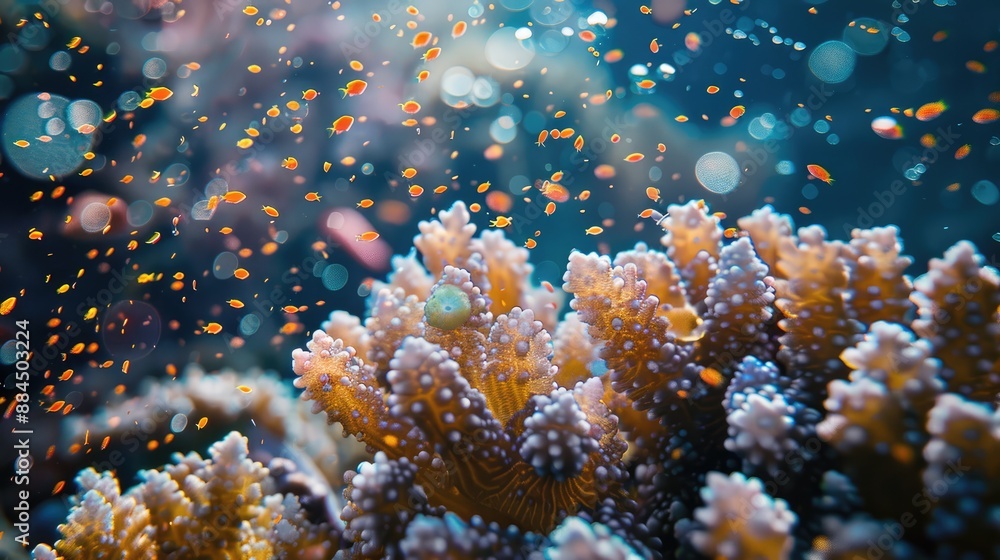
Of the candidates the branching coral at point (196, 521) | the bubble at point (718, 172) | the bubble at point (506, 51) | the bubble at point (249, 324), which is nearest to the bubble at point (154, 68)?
the bubble at point (249, 324)

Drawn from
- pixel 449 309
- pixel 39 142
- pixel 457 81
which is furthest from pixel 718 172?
pixel 39 142

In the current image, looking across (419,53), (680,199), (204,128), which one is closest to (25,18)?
(204,128)

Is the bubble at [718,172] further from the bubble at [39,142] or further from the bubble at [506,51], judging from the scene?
the bubble at [39,142]

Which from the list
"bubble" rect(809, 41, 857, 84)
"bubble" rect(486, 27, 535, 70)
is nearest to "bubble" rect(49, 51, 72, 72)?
"bubble" rect(486, 27, 535, 70)

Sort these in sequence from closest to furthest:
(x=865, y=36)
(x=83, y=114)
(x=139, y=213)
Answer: (x=83, y=114)
(x=139, y=213)
(x=865, y=36)

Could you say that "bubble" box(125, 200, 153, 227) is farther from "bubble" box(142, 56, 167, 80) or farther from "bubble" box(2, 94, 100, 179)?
"bubble" box(142, 56, 167, 80)

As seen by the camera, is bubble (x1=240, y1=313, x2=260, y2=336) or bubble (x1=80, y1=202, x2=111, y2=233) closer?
bubble (x1=80, y1=202, x2=111, y2=233)

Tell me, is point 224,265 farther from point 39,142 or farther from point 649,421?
point 649,421
